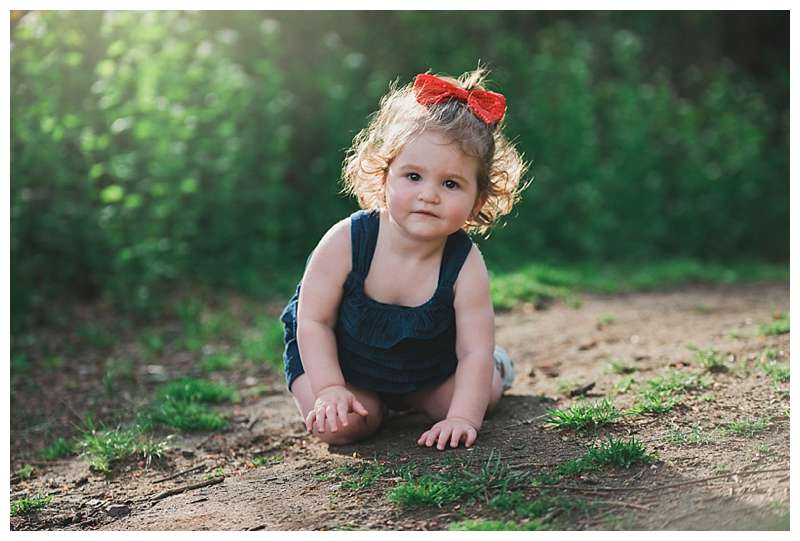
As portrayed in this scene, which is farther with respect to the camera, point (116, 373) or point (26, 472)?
point (116, 373)

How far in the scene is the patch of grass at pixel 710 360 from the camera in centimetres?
357

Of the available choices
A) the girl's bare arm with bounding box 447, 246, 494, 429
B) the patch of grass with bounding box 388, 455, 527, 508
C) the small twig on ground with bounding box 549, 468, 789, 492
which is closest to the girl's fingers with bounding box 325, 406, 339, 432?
the patch of grass with bounding box 388, 455, 527, 508

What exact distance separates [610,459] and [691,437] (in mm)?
322

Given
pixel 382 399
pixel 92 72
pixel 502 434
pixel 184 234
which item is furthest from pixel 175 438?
pixel 92 72

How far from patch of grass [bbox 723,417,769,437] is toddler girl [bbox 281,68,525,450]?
773mm

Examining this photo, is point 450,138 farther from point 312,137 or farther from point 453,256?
point 312,137

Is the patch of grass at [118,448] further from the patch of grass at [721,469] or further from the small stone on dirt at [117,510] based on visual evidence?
the patch of grass at [721,469]

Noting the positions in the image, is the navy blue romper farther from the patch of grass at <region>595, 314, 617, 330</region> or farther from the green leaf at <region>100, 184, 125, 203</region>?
the green leaf at <region>100, 184, 125, 203</region>

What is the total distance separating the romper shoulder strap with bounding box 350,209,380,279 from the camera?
3145mm

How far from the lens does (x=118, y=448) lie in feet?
11.0

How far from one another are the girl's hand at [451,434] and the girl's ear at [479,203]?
72cm

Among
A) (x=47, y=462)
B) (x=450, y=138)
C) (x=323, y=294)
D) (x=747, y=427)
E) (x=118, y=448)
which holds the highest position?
(x=450, y=138)

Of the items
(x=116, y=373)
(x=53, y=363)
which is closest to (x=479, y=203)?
(x=116, y=373)

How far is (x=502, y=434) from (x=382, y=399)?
1.73 ft
